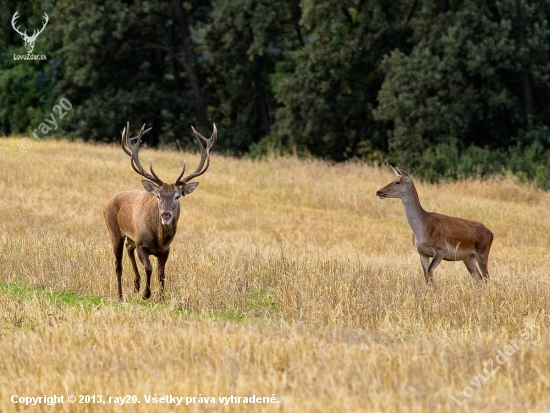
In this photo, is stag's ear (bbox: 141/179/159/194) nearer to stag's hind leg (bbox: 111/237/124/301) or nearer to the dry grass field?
the dry grass field

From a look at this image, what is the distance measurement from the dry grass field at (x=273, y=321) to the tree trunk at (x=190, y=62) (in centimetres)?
2018

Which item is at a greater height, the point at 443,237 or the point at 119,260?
the point at 443,237

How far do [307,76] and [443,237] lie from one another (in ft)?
78.3

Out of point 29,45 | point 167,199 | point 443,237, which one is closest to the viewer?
point 167,199

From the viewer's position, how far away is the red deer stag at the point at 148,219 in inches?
468

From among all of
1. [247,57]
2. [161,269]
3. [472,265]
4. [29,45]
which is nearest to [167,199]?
[161,269]

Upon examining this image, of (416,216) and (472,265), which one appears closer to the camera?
(416,216)

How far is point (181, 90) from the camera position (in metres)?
44.6

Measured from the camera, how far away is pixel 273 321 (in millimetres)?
10211

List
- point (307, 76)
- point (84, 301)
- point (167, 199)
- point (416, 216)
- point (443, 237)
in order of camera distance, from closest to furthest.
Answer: point (84, 301)
point (167, 199)
point (443, 237)
point (416, 216)
point (307, 76)

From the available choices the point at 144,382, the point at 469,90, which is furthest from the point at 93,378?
the point at 469,90

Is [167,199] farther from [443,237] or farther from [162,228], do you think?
[443,237]

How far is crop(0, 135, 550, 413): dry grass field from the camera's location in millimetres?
7035

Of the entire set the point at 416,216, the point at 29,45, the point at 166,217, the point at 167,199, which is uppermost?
the point at 167,199
